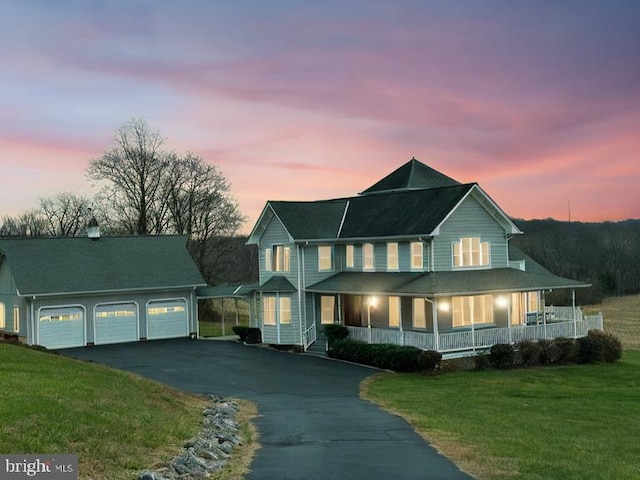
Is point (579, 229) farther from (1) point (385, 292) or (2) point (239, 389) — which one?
(2) point (239, 389)

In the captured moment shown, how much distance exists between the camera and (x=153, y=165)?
67750 mm

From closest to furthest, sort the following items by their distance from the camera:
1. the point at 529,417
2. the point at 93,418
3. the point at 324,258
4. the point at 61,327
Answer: the point at 93,418 → the point at 529,417 → the point at 61,327 → the point at 324,258

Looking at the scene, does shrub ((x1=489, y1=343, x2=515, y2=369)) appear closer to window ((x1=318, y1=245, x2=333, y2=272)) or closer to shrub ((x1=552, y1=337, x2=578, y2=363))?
shrub ((x1=552, y1=337, x2=578, y2=363))

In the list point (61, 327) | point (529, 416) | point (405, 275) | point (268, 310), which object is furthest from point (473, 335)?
point (61, 327)

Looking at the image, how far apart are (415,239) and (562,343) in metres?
9.02

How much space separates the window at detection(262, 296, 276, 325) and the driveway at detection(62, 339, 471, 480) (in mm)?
1769

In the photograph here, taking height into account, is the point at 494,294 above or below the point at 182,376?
above

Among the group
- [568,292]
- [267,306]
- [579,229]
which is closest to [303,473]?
[267,306]

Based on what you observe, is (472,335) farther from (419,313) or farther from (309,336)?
(309,336)

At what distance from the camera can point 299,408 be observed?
70.5 ft

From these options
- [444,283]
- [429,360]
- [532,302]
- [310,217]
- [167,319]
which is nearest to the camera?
[429,360]

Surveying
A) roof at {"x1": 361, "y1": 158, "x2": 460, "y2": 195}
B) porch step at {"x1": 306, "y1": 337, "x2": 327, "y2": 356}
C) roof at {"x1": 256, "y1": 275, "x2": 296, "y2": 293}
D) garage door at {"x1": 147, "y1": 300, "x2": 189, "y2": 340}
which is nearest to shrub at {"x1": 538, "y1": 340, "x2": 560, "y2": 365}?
porch step at {"x1": 306, "y1": 337, "x2": 327, "y2": 356}

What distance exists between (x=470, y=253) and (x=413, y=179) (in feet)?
30.3

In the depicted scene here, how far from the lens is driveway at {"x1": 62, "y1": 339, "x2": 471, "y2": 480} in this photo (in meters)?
12.9
